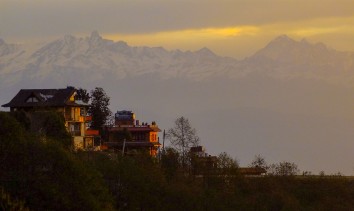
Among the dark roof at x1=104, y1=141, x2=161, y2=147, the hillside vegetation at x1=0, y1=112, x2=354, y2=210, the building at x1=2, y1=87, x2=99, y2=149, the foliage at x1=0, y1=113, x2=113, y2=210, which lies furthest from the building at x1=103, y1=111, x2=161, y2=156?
the foliage at x1=0, y1=113, x2=113, y2=210

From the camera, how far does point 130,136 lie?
124 metres

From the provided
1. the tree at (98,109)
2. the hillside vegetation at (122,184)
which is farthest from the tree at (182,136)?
the tree at (98,109)

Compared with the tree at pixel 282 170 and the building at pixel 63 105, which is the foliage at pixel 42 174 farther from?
the building at pixel 63 105

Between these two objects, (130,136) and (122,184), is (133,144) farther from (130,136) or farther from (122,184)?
(122,184)

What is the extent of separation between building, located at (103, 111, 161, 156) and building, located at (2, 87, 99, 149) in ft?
13.4

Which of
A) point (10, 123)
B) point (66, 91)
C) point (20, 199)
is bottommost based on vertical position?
point (20, 199)

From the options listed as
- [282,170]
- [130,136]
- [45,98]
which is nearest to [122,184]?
[282,170]

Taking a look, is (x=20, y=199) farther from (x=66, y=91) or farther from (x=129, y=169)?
(x=66, y=91)

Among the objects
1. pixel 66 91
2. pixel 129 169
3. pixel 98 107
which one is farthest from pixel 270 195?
pixel 98 107

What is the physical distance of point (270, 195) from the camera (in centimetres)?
8969

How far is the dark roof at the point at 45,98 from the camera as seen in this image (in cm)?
10881

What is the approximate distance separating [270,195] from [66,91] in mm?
29242

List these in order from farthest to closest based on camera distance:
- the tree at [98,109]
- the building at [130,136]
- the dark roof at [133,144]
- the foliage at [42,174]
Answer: the tree at [98,109]
the building at [130,136]
the dark roof at [133,144]
the foliage at [42,174]

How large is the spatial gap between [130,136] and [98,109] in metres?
4.78
